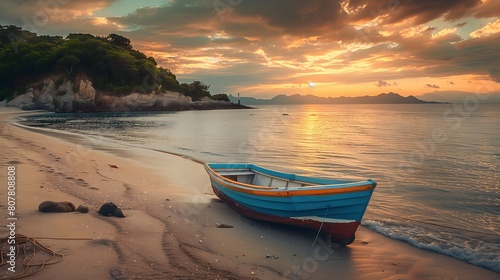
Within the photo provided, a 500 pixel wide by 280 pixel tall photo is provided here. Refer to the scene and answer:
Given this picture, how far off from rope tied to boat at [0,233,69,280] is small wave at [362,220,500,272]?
Answer: 7531 mm

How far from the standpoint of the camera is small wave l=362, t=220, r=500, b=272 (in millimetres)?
7379

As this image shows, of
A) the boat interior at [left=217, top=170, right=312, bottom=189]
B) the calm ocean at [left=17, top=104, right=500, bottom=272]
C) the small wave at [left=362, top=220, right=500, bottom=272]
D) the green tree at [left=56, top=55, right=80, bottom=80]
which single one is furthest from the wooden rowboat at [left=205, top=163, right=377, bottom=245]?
the green tree at [left=56, top=55, right=80, bottom=80]

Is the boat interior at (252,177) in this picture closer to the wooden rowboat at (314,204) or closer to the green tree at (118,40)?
the wooden rowboat at (314,204)

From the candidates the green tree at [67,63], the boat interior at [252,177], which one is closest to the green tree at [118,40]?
the green tree at [67,63]

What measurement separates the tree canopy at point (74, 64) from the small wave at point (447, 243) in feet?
324

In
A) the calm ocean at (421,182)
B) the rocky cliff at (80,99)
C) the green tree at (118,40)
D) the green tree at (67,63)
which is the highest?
the green tree at (118,40)

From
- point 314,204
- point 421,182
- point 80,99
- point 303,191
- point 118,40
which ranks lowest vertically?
point 421,182

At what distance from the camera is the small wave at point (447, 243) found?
7379 mm

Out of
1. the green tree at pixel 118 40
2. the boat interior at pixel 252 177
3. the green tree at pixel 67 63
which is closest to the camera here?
the boat interior at pixel 252 177

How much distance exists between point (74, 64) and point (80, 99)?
11.0 m

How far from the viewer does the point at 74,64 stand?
9194 centimetres

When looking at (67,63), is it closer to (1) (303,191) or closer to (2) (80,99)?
(2) (80,99)

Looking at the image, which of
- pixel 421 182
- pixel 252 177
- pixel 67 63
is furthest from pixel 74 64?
pixel 421 182

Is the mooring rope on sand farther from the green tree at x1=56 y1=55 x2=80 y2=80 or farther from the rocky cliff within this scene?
the green tree at x1=56 y1=55 x2=80 y2=80
